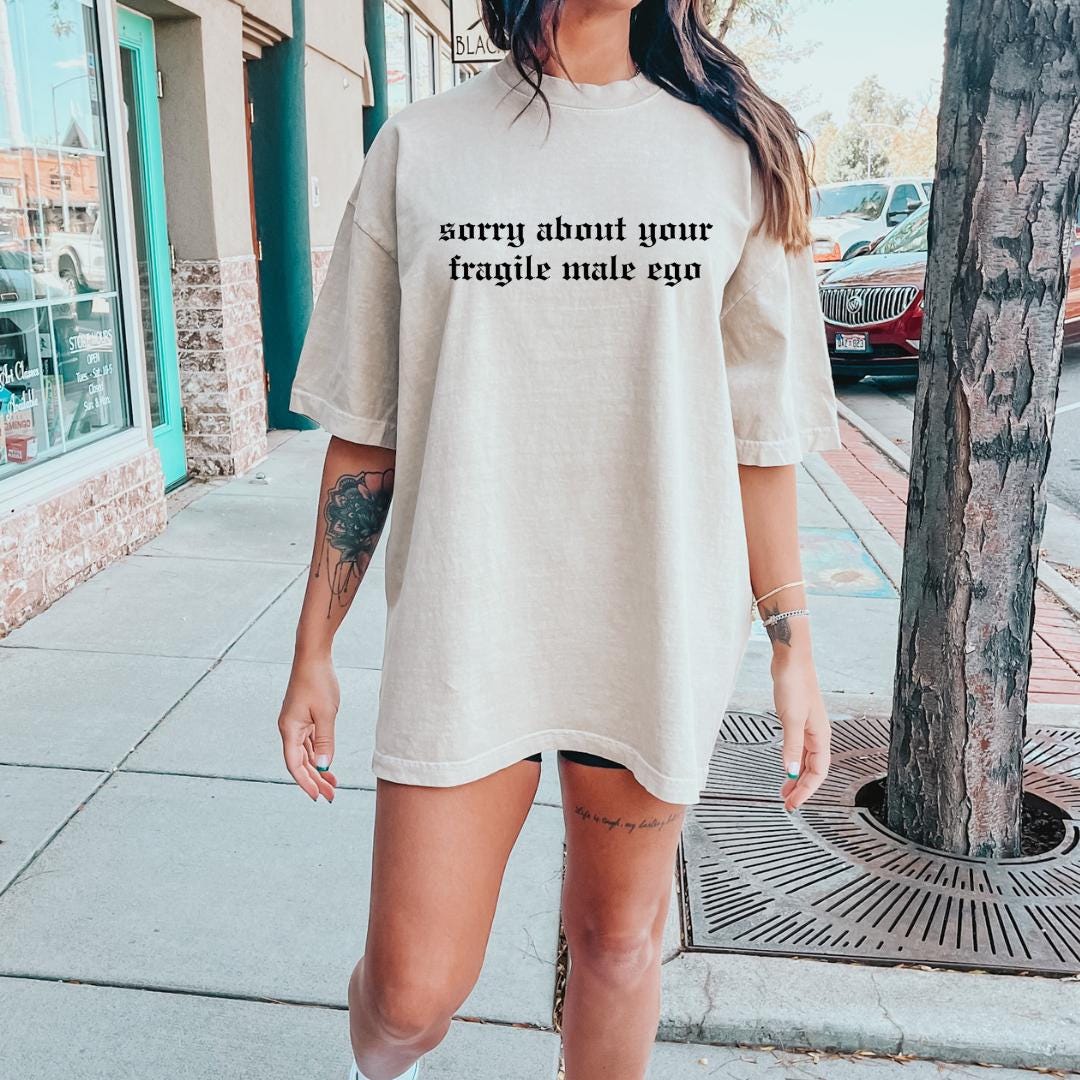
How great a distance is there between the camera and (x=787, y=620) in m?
1.69

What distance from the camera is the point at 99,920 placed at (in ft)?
8.77

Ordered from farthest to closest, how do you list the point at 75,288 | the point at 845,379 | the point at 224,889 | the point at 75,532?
the point at 845,379 < the point at 75,288 < the point at 75,532 < the point at 224,889

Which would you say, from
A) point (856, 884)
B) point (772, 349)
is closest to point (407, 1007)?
point (772, 349)

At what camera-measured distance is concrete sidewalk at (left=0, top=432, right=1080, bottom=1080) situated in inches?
91.4

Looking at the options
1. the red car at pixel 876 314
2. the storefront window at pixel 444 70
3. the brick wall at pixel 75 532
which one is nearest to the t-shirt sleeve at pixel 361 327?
the brick wall at pixel 75 532

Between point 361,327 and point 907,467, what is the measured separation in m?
7.14

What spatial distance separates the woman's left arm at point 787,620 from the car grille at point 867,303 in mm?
10283

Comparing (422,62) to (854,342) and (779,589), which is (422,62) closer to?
(854,342)

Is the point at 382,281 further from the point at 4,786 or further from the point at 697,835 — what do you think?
the point at 4,786

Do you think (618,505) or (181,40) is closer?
(618,505)

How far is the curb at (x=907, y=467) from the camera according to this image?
17.1ft

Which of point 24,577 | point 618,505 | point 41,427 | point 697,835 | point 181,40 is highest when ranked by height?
point 181,40

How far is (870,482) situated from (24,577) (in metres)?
5.13

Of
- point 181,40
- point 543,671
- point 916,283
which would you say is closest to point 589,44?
point 543,671
